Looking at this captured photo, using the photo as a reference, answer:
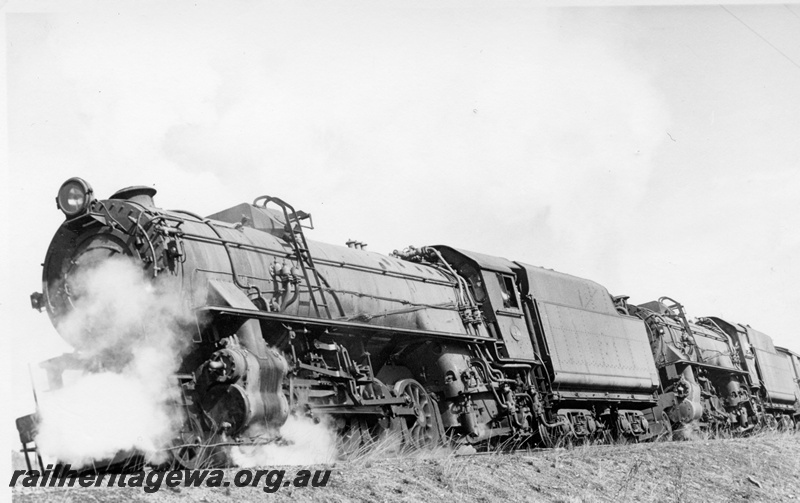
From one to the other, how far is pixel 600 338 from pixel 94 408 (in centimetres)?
928

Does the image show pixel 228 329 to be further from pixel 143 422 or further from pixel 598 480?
pixel 598 480

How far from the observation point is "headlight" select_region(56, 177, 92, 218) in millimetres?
8195

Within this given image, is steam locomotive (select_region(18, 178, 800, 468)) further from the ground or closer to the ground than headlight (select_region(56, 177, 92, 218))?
closer to the ground

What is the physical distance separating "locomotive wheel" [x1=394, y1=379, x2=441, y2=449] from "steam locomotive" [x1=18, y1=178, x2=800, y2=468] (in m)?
0.03

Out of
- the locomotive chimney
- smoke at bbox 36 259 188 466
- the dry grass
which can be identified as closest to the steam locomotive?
the locomotive chimney

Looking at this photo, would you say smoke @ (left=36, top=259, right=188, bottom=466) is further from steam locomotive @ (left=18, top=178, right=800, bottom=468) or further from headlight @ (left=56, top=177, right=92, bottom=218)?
headlight @ (left=56, top=177, right=92, bottom=218)

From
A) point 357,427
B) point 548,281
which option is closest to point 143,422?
point 357,427

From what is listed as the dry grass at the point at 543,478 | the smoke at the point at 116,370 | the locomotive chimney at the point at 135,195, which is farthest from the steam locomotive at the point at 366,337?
the dry grass at the point at 543,478

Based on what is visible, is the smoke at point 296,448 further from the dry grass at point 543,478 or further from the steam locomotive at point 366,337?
the dry grass at point 543,478

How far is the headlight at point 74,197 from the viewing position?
8195 millimetres

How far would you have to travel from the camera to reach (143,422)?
24.0ft

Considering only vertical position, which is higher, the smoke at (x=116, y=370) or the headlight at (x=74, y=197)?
the headlight at (x=74, y=197)

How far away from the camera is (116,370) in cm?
781

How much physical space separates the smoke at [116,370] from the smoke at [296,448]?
810mm
